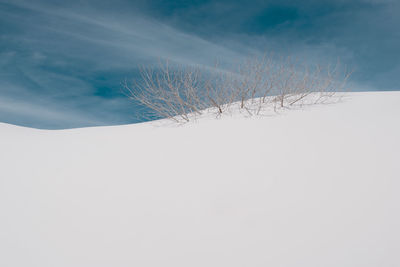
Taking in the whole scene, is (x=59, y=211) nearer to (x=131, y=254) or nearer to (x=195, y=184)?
(x=131, y=254)

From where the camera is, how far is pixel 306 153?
10.5ft

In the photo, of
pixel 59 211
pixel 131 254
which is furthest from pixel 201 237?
pixel 59 211

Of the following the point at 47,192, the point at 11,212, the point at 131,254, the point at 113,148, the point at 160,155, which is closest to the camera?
the point at 131,254

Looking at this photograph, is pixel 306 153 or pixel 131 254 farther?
pixel 306 153

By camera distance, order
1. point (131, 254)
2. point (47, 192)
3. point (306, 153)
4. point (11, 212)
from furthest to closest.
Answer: point (306, 153) → point (47, 192) → point (11, 212) → point (131, 254)

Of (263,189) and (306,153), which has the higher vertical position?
(306,153)

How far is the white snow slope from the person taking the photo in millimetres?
1969

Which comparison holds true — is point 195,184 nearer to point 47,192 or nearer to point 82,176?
point 82,176

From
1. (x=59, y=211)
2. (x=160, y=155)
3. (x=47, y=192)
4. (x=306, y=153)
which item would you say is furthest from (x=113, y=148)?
(x=306, y=153)

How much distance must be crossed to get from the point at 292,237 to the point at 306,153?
4.72 feet

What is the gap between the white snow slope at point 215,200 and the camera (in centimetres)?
197

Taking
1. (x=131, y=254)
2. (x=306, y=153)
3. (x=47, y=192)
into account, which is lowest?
(x=131, y=254)

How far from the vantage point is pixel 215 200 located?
258 centimetres

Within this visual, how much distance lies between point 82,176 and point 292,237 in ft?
8.34
